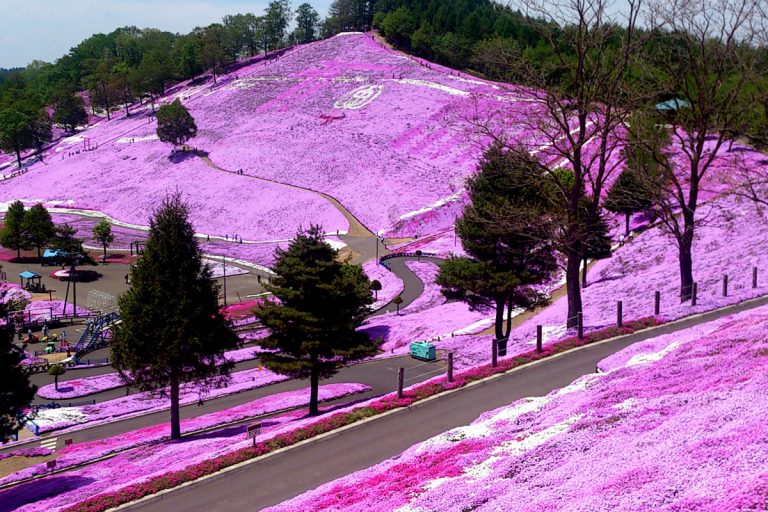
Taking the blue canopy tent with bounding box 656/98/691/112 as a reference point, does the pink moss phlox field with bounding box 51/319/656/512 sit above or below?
below

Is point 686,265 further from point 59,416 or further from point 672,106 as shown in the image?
point 672,106

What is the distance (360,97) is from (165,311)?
317 feet

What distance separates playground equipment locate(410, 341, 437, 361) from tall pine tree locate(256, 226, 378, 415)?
969 cm

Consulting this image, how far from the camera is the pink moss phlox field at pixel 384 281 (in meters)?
57.7

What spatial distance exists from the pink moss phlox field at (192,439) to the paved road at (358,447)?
2571 mm

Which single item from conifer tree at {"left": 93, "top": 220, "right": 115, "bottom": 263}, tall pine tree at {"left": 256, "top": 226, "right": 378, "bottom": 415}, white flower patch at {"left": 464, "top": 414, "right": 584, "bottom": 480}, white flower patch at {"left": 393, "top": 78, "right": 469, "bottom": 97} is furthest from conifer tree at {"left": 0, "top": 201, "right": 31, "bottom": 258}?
white flower patch at {"left": 464, "top": 414, "right": 584, "bottom": 480}

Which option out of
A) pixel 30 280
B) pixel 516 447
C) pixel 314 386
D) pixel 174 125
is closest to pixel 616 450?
pixel 516 447

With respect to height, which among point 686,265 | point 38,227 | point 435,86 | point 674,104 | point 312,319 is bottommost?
point 38,227

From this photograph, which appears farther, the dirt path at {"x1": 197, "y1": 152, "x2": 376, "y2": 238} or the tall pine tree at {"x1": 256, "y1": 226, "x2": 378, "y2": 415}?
the dirt path at {"x1": 197, "y1": 152, "x2": 376, "y2": 238}

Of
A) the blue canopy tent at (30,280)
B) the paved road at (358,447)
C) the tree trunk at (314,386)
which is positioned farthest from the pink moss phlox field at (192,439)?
the blue canopy tent at (30,280)

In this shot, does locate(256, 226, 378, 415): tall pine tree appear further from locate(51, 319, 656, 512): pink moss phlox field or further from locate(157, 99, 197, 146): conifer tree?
locate(157, 99, 197, 146): conifer tree

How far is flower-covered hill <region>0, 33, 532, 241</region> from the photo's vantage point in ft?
291

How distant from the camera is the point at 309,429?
62.4 ft

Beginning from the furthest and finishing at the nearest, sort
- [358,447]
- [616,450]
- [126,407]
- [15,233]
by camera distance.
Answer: [15,233] < [126,407] < [358,447] < [616,450]
